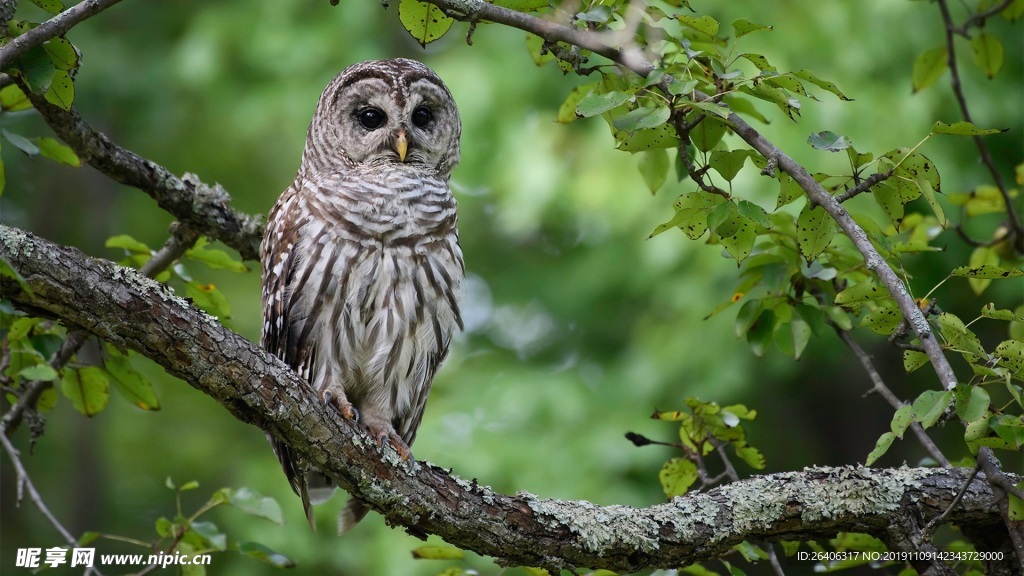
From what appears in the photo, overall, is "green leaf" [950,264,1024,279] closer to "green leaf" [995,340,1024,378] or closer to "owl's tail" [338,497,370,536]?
"green leaf" [995,340,1024,378]

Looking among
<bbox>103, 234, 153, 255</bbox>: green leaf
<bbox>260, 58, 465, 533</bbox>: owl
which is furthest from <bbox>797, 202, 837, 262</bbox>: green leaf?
<bbox>103, 234, 153, 255</bbox>: green leaf

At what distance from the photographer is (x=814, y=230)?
2.16 meters

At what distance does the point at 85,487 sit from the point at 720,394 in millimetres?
4445

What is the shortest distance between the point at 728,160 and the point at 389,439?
1186 mm

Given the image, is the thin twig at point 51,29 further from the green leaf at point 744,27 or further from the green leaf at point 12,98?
the green leaf at point 744,27

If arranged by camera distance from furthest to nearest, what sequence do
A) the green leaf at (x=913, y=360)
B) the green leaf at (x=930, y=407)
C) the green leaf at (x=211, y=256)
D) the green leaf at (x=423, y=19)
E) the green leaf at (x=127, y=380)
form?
the green leaf at (x=211, y=256) → the green leaf at (x=127, y=380) → the green leaf at (x=423, y=19) → the green leaf at (x=913, y=360) → the green leaf at (x=930, y=407)

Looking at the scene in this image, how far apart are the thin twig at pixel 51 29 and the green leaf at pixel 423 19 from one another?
68 cm

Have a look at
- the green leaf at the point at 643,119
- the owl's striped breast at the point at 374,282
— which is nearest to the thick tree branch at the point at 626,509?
the owl's striped breast at the point at 374,282

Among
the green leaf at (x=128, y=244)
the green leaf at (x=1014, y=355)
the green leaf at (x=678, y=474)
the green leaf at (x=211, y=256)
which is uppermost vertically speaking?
the green leaf at (x=128, y=244)

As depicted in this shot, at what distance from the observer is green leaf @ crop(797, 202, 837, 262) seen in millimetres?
2150

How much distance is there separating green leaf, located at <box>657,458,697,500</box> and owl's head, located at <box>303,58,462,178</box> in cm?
141

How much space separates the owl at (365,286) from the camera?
2.99 metres

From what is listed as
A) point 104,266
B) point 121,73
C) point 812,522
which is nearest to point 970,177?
point 812,522

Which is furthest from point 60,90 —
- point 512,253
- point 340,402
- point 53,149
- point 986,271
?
point 512,253
